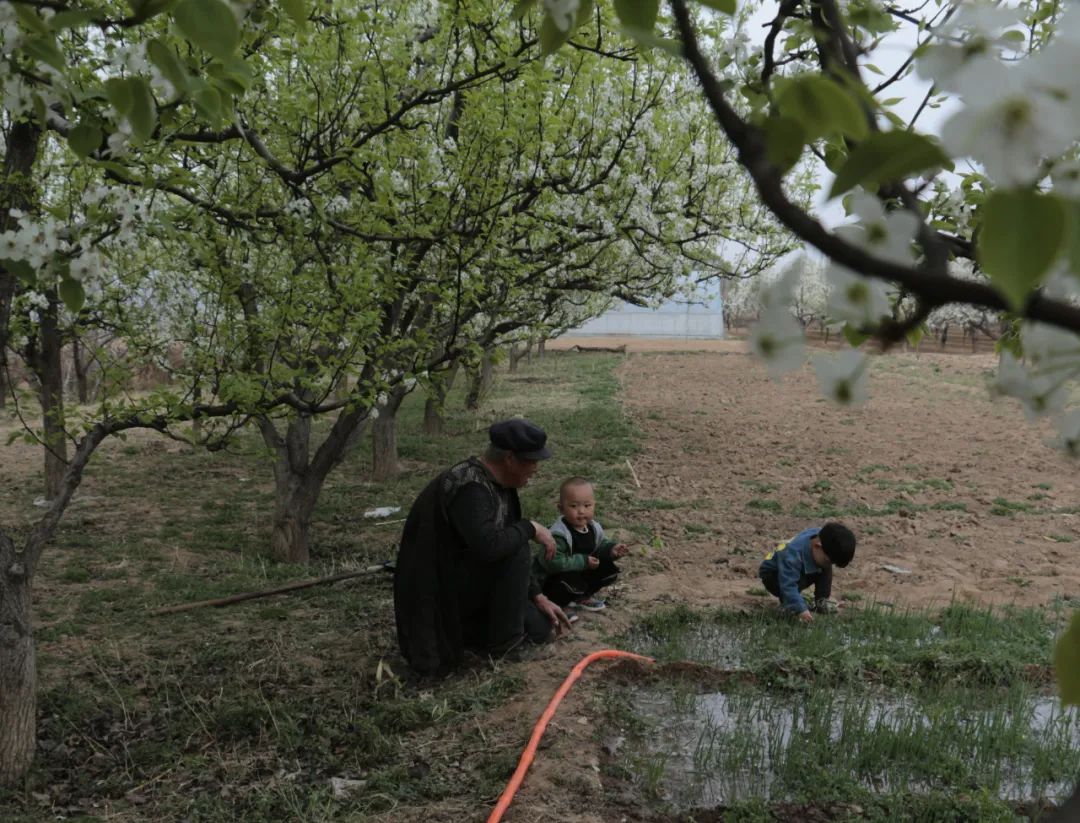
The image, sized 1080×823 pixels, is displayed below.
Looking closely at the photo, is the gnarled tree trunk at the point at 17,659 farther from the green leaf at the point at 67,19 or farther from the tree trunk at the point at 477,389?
the tree trunk at the point at 477,389

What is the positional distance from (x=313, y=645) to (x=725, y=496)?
539 centimetres

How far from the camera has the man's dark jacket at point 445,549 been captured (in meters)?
4.39

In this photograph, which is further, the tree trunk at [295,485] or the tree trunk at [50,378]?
the tree trunk at [50,378]

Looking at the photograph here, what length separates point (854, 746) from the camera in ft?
12.0

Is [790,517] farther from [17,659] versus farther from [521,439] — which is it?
[17,659]

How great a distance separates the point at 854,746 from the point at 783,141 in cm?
350

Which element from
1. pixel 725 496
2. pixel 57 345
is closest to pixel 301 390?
pixel 57 345

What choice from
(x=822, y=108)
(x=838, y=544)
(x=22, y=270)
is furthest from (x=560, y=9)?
(x=838, y=544)

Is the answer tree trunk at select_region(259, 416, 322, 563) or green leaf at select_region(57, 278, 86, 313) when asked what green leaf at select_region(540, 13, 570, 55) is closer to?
green leaf at select_region(57, 278, 86, 313)

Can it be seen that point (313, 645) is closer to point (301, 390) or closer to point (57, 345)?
point (301, 390)

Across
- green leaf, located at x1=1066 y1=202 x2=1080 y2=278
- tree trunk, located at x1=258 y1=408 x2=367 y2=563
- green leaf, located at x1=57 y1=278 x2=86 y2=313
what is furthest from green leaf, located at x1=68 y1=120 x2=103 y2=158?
tree trunk, located at x1=258 y1=408 x2=367 y2=563

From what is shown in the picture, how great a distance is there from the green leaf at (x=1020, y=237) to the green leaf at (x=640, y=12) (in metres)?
0.54

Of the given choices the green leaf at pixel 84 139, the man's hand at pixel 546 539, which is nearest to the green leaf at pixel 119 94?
the green leaf at pixel 84 139

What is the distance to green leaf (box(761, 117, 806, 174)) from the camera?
67 centimetres
